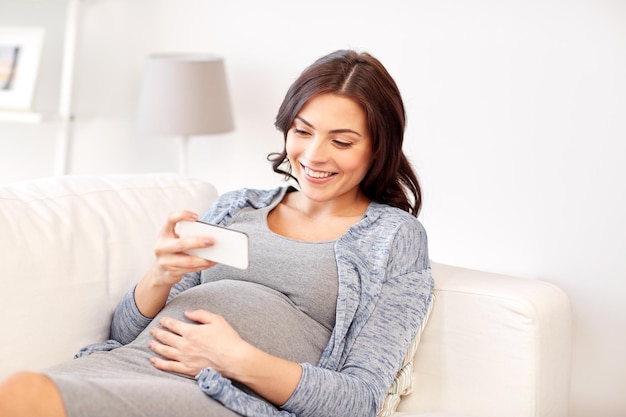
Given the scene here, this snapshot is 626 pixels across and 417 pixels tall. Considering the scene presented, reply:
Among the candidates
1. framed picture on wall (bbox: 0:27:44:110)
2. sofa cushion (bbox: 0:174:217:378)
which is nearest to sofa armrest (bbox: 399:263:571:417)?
sofa cushion (bbox: 0:174:217:378)

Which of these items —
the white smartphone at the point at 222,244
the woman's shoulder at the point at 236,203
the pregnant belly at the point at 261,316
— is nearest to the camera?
the white smartphone at the point at 222,244

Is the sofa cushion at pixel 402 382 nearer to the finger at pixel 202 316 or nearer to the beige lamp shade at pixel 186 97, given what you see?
the finger at pixel 202 316

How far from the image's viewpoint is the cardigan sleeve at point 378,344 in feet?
5.02

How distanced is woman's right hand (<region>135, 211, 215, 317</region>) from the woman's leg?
1.13 feet

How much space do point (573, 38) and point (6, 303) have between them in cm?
163

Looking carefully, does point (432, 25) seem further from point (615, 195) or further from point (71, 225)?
point (71, 225)

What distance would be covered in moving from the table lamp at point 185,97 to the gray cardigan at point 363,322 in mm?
1284

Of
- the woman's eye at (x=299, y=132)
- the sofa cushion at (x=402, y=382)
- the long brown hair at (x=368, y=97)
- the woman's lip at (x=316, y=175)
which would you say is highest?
the long brown hair at (x=368, y=97)

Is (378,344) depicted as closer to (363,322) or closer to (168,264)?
(363,322)

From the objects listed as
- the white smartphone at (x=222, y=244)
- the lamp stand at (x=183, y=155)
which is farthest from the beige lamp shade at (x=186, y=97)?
the white smartphone at (x=222, y=244)

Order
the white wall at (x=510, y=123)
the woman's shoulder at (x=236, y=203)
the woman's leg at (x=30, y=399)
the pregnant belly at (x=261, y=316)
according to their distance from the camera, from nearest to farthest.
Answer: the woman's leg at (x=30, y=399) < the pregnant belly at (x=261, y=316) < the woman's shoulder at (x=236, y=203) < the white wall at (x=510, y=123)

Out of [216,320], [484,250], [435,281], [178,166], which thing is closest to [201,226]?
[216,320]

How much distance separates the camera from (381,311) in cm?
169

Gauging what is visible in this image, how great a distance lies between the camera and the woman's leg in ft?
4.17
